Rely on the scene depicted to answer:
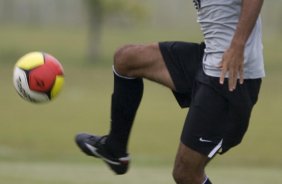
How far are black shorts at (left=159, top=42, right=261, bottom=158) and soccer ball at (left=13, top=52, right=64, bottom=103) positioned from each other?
1.21 metres

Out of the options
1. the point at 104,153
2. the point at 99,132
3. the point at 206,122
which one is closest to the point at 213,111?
the point at 206,122

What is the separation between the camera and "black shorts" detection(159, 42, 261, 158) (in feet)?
25.0

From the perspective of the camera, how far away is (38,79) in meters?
8.16

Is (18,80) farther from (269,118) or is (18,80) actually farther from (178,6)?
(178,6)

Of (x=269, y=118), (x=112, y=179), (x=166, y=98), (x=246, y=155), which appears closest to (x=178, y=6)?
(x=166, y=98)

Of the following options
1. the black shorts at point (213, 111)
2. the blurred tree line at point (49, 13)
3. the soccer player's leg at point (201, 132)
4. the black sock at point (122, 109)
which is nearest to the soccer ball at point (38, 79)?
the black sock at point (122, 109)

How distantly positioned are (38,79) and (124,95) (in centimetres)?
81

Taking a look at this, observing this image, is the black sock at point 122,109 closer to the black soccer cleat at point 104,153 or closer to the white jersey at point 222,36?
the black soccer cleat at point 104,153

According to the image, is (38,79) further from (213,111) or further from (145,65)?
(213,111)

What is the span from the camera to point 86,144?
853 cm

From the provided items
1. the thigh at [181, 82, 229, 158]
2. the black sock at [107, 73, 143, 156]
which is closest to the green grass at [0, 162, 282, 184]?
the black sock at [107, 73, 143, 156]

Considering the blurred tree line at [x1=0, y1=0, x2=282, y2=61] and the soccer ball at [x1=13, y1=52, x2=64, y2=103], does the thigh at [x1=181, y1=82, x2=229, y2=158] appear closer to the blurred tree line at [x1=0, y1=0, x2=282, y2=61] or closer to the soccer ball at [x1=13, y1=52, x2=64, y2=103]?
the soccer ball at [x1=13, y1=52, x2=64, y2=103]

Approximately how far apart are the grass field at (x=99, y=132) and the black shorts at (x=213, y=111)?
14.7ft

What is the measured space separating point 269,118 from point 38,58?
64.4ft
